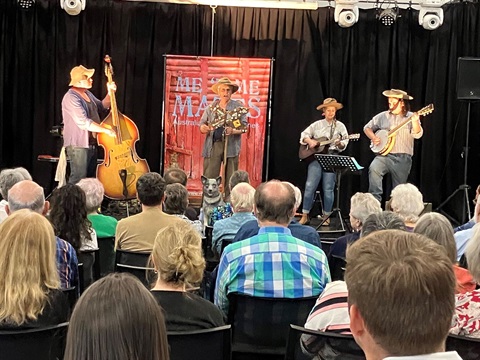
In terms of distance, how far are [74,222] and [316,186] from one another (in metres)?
5.21

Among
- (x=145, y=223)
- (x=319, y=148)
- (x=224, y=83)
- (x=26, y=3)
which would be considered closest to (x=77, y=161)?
(x=224, y=83)

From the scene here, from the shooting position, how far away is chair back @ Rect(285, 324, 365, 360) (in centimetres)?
206

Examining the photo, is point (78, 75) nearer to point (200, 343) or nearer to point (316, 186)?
point (316, 186)

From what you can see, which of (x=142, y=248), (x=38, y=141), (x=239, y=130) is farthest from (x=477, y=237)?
(x=38, y=141)

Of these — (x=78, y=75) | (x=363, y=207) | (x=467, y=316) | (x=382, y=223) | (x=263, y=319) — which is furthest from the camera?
(x=78, y=75)

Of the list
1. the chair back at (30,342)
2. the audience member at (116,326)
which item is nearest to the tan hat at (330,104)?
the chair back at (30,342)

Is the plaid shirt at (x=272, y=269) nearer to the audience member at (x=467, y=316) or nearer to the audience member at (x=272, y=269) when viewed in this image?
the audience member at (x=272, y=269)

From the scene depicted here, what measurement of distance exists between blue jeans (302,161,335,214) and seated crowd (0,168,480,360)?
122 inches

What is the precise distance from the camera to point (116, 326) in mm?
1311

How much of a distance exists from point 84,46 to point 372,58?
3910 mm

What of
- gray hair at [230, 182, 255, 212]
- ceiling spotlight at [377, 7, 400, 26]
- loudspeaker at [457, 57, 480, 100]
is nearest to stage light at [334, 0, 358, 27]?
ceiling spotlight at [377, 7, 400, 26]

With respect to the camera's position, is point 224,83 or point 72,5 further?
point 224,83

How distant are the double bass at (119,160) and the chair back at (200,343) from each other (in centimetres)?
608

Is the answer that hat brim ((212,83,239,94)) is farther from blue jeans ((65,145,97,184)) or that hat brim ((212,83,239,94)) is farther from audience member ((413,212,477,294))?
audience member ((413,212,477,294))
